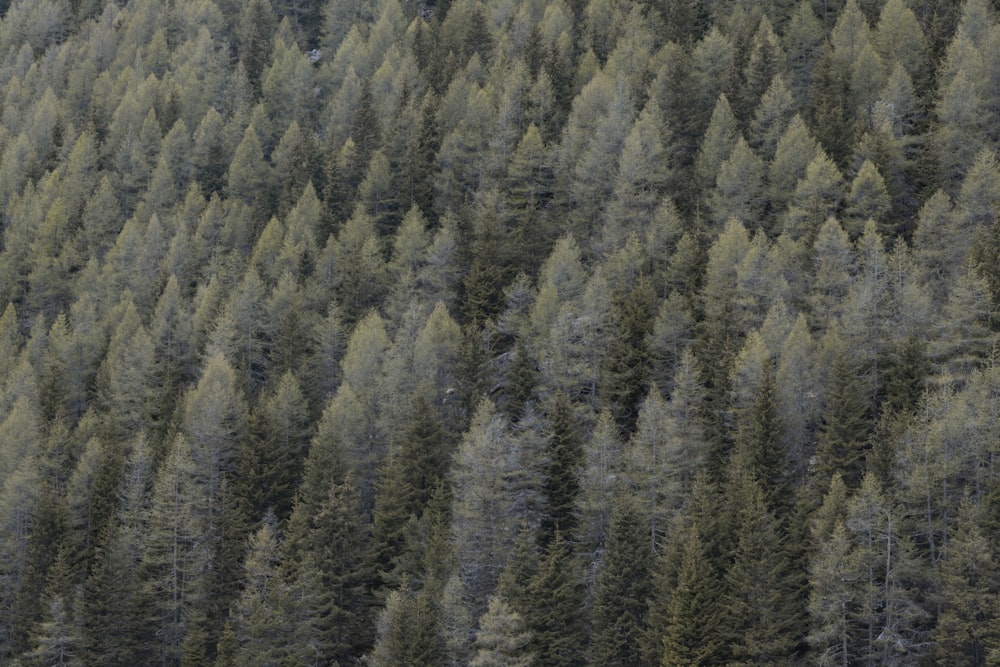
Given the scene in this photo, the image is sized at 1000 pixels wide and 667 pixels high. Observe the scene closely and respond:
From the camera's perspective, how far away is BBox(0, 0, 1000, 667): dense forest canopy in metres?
57.4

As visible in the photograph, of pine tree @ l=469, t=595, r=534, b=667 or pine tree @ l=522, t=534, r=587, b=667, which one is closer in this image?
pine tree @ l=469, t=595, r=534, b=667

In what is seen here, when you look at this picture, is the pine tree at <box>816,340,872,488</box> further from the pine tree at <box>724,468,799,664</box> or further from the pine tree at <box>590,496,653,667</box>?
the pine tree at <box>590,496,653,667</box>

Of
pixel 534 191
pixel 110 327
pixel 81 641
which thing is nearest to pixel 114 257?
pixel 110 327

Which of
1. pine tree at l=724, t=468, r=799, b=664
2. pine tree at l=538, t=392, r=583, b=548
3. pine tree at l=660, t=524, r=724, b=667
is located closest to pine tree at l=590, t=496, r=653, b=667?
pine tree at l=660, t=524, r=724, b=667

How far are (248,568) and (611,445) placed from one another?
75.2ft

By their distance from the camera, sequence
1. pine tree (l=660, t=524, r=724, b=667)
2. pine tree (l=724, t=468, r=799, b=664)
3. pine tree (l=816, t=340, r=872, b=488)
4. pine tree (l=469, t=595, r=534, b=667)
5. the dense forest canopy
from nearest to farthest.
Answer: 1. pine tree (l=660, t=524, r=724, b=667)
2. pine tree (l=724, t=468, r=799, b=664)
3. pine tree (l=469, t=595, r=534, b=667)
4. the dense forest canopy
5. pine tree (l=816, t=340, r=872, b=488)

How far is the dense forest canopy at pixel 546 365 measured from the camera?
188 ft

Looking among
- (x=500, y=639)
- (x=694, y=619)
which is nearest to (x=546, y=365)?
(x=500, y=639)

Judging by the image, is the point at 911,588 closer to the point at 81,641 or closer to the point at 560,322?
the point at 560,322

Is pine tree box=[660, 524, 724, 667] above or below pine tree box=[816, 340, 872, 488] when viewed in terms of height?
below

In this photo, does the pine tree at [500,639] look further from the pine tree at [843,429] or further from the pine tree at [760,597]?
the pine tree at [843,429]

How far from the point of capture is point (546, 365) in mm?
76625

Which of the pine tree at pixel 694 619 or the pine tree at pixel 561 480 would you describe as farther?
the pine tree at pixel 561 480

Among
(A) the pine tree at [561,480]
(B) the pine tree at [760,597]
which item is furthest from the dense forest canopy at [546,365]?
(A) the pine tree at [561,480]
